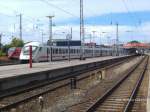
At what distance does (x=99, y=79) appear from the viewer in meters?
30.5

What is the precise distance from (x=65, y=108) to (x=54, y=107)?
1.76 feet

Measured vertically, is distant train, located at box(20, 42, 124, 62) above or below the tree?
below

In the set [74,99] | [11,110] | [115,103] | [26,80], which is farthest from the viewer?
[26,80]

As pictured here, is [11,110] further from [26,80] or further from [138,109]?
[26,80]

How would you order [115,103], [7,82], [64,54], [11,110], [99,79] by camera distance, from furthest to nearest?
[64,54] < [99,79] < [7,82] < [115,103] < [11,110]

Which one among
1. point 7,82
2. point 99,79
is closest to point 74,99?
point 7,82

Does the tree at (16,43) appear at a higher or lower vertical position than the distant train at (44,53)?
higher

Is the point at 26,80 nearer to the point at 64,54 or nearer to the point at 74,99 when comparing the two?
the point at 74,99

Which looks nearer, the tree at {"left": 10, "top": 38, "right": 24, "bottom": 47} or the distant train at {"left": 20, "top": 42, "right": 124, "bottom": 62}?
the distant train at {"left": 20, "top": 42, "right": 124, "bottom": 62}

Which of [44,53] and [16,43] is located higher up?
[16,43]

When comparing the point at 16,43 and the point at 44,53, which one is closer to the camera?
the point at 44,53

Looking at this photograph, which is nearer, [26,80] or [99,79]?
[26,80]

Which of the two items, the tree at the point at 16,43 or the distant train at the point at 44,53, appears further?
the tree at the point at 16,43

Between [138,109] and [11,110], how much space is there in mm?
4674
